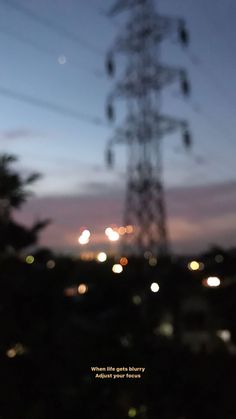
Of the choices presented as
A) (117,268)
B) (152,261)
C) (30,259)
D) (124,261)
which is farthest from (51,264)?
(117,268)

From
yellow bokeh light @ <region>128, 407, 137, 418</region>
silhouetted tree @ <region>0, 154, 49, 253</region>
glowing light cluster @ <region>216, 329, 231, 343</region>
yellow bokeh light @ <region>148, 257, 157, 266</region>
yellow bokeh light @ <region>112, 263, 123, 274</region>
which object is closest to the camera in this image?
silhouetted tree @ <region>0, 154, 49, 253</region>

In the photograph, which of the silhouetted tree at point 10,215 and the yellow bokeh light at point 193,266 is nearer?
the silhouetted tree at point 10,215

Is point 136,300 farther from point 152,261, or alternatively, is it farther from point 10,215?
point 10,215

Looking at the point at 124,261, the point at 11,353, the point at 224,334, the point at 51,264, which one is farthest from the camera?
the point at 224,334

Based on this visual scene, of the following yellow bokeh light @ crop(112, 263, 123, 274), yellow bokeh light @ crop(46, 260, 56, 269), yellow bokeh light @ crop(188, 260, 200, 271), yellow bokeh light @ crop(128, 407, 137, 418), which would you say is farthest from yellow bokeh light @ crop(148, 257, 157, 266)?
yellow bokeh light @ crop(46, 260, 56, 269)

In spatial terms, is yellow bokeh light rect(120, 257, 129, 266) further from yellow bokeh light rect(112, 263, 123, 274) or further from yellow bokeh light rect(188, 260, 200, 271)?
yellow bokeh light rect(188, 260, 200, 271)

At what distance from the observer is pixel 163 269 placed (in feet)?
55.1

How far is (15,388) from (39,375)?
17.4 inches

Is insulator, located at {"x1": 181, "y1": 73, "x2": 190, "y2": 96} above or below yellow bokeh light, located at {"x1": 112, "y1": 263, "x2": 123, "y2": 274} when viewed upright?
above

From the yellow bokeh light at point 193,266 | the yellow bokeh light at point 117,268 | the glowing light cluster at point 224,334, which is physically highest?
the yellow bokeh light at point 193,266

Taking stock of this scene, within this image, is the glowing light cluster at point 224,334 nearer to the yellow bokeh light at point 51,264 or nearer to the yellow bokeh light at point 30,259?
the yellow bokeh light at point 51,264

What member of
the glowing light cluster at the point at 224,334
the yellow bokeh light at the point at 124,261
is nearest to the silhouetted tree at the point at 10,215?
the yellow bokeh light at the point at 124,261

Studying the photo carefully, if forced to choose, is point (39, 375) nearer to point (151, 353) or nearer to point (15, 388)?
point (15, 388)

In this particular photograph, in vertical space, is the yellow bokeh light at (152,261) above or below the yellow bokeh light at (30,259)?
above
